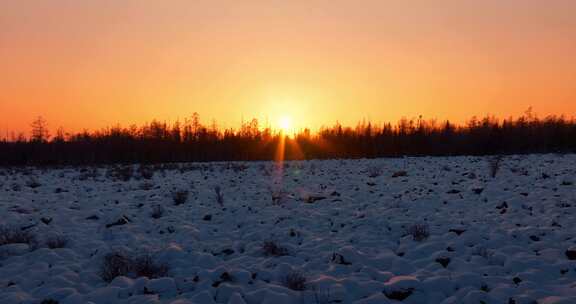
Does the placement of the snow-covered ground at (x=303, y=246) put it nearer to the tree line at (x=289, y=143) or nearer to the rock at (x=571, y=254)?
the rock at (x=571, y=254)

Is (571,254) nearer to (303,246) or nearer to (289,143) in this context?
(303,246)

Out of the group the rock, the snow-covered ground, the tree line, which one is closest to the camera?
the snow-covered ground

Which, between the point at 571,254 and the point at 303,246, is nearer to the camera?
the point at 571,254

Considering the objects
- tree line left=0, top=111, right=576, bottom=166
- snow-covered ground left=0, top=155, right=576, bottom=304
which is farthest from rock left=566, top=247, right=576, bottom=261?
tree line left=0, top=111, right=576, bottom=166

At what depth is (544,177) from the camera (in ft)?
40.5

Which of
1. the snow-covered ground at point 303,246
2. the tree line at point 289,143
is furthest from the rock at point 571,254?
the tree line at point 289,143

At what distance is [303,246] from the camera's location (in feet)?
21.6

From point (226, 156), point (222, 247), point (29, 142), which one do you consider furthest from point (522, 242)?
point (29, 142)

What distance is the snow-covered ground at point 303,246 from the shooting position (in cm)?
458

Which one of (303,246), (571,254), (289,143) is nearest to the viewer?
(571,254)

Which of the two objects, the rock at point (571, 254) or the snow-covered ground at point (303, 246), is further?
the rock at point (571, 254)

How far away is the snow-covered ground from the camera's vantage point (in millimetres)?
4578

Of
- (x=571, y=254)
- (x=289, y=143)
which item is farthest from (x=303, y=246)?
(x=289, y=143)

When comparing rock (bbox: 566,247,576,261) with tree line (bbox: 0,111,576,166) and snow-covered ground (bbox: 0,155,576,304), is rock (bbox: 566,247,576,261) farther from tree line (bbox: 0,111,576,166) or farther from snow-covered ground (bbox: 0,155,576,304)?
tree line (bbox: 0,111,576,166)
